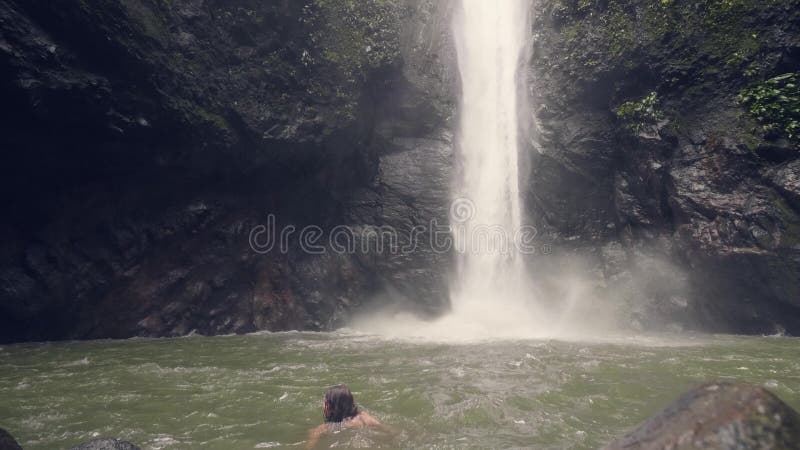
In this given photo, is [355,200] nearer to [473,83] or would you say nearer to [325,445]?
[473,83]

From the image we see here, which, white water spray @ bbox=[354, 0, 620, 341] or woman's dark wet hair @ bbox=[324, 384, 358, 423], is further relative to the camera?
white water spray @ bbox=[354, 0, 620, 341]

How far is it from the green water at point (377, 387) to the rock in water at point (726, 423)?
2.16m

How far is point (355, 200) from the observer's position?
19.4 m

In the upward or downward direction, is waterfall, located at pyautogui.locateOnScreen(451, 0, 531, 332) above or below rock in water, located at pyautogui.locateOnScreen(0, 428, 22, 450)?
above

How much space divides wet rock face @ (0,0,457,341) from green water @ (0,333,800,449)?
2.52 metres

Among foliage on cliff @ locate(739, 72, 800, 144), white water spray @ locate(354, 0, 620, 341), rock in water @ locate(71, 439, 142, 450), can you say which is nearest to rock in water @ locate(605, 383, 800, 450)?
rock in water @ locate(71, 439, 142, 450)

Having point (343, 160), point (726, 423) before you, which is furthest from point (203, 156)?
point (726, 423)

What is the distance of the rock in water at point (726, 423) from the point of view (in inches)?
138

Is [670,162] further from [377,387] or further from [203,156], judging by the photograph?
[203,156]

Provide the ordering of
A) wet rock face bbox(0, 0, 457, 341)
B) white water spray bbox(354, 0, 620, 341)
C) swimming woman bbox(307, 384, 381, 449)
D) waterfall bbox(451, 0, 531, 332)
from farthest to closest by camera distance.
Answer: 1. waterfall bbox(451, 0, 531, 332)
2. white water spray bbox(354, 0, 620, 341)
3. wet rock face bbox(0, 0, 457, 341)
4. swimming woman bbox(307, 384, 381, 449)

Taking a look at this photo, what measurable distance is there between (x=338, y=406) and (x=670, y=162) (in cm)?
1397

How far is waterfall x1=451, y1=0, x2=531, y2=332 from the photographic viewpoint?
18844 millimetres

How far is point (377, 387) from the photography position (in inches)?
347

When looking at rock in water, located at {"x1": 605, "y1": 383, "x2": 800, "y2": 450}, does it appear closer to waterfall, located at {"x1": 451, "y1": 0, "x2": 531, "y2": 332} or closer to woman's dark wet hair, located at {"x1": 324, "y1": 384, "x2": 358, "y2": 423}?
woman's dark wet hair, located at {"x1": 324, "y1": 384, "x2": 358, "y2": 423}
